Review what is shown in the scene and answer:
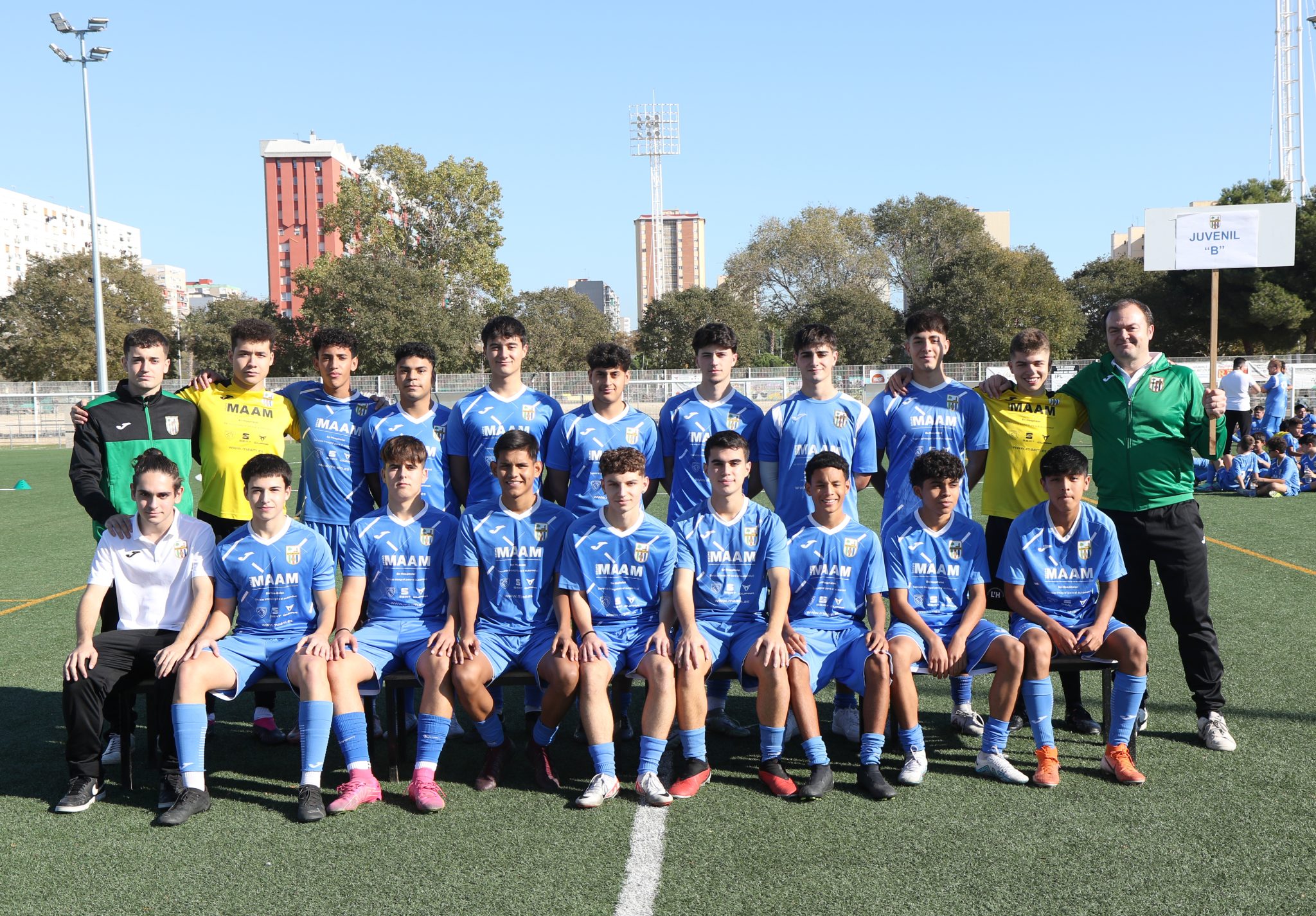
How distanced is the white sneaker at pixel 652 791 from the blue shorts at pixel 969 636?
3.54 feet

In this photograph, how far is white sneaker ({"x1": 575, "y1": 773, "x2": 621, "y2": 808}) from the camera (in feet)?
11.9

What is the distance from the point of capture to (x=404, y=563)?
413 centimetres

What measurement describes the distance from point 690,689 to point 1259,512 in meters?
10.2

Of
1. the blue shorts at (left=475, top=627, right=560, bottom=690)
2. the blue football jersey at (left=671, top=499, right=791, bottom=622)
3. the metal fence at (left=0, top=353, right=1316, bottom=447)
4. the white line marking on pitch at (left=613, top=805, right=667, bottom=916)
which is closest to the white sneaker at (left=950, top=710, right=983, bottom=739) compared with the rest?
the blue football jersey at (left=671, top=499, right=791, bottom=622)

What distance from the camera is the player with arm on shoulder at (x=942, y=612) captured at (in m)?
3.84

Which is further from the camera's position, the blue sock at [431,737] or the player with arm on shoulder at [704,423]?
the player with arm on shoulder at [704,423]

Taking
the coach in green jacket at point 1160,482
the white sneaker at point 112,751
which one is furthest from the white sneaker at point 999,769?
the white sneaker at point 112,751

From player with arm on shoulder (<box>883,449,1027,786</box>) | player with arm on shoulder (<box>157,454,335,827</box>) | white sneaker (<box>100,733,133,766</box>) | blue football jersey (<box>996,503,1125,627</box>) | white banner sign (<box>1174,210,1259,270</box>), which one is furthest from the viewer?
white banner sign (<box>1174,210,1259,270</box>)

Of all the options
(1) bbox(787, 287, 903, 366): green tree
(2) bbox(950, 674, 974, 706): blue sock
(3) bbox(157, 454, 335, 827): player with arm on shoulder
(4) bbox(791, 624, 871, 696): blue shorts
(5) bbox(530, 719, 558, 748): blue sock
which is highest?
(1) bbox(787, 287, 903, 366): green tree

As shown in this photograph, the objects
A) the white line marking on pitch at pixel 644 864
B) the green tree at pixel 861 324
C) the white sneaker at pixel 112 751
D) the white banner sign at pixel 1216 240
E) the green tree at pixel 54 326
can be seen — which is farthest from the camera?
the green tree at pixel 861 324

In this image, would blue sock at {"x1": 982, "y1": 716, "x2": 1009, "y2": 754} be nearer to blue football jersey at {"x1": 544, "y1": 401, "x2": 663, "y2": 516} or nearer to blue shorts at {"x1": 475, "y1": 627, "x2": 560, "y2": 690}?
blue shorts at {"x1": 475, "y1": 627, "x2": 560, "y2": 690}

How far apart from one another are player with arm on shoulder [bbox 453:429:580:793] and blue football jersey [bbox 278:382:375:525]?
881 millimetres

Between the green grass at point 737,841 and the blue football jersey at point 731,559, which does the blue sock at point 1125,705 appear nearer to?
the green grass at point 737,841

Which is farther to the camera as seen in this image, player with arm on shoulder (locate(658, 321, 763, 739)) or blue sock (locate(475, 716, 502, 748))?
player with arm on shoulder (locate(658, 321, 763, 739))
